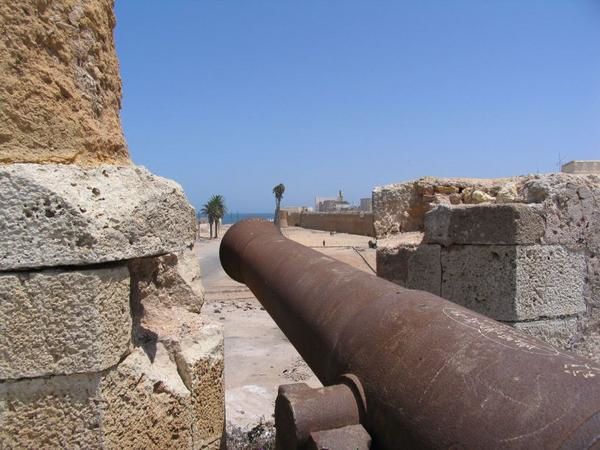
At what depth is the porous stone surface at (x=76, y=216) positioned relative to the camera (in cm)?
159

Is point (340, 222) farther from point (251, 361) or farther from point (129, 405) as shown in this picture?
point (129, 405)

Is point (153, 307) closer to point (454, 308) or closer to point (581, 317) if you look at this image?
point (454, 308)

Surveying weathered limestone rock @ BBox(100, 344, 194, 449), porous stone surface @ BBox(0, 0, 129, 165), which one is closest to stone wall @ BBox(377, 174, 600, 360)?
weathered limestone rock @ BBox(100, 344, 194, 449)

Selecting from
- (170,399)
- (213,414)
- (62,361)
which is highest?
(62,361)

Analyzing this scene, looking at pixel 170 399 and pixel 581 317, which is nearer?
pixel 170 399

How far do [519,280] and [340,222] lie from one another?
29843 mm

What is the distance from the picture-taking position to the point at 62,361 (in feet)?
5.34

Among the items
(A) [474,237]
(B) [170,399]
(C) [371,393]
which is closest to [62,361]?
(B) [170,399]

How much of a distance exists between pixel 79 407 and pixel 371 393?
0.92 metres

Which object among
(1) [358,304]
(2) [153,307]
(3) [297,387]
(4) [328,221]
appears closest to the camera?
(3) [297,387]

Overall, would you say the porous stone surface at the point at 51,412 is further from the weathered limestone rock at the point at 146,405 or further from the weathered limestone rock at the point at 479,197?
the weathered limestone rock at the point at 479,197

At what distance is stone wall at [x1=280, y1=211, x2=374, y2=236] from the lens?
94.7ft

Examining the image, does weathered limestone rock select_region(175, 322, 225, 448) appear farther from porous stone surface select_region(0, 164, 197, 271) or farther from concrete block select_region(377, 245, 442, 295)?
concrete block select_region(377, 245, 442, 295)

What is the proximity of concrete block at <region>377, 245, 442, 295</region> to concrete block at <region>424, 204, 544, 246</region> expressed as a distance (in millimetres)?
154
